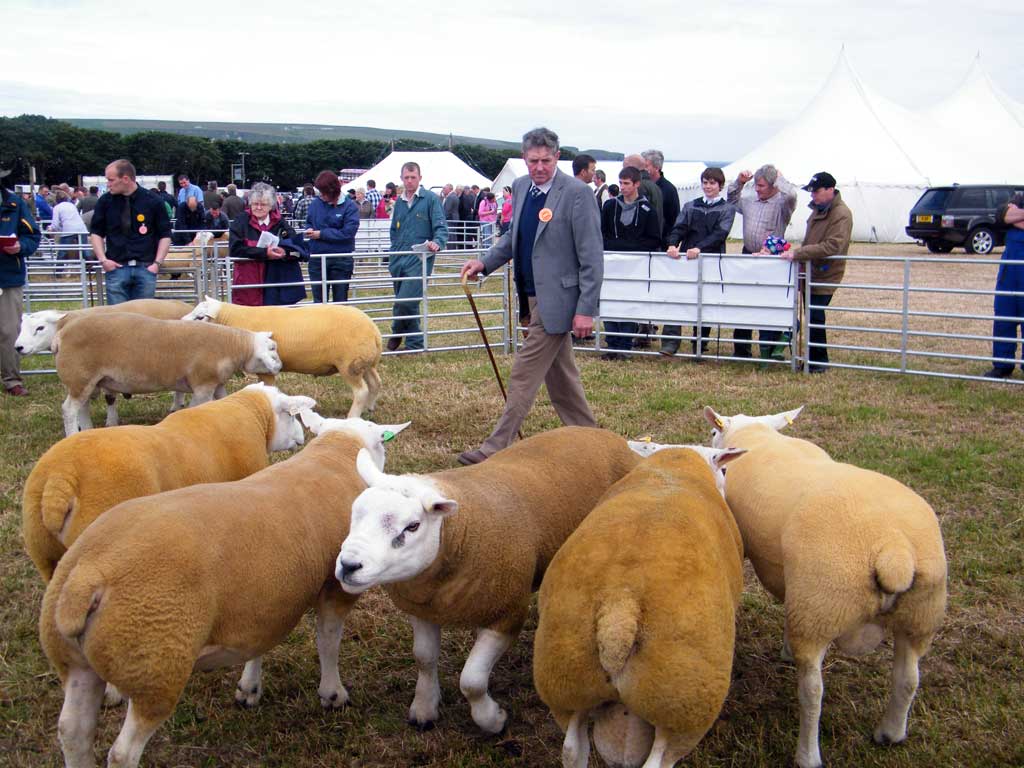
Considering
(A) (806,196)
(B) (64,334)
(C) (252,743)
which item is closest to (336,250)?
(B) (64,334)

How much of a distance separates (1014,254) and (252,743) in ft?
27.0

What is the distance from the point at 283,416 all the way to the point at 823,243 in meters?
6.05

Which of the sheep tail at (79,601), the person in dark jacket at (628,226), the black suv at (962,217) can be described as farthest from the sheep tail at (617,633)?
the black suv at (962,217)

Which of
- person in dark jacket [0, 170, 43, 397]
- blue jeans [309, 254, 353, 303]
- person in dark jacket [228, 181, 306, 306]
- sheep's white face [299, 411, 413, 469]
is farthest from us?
blue jeans [309, 254, 353, 303]

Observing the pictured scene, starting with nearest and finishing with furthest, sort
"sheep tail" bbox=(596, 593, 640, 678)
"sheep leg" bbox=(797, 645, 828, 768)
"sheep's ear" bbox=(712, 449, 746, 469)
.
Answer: "sheep tail" bbox=(596, 593, 640, 678)
"sheep leg" bbox=(797, 645, 828, 768)
"sheep's ear" bbox=(712, 449, 746, 469)

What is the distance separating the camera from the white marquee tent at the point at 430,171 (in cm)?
3438

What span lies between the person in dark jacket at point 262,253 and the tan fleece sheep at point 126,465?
4614 mm

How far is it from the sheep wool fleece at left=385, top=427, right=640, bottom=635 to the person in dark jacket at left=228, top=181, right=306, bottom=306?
18.3 feet

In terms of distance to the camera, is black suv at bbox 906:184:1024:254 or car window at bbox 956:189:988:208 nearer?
black suv at bbox 906:184:1024:254

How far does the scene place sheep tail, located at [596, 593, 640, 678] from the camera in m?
2.49

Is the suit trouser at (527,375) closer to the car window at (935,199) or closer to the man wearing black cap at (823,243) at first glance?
the man wearing black cap at (823,243)

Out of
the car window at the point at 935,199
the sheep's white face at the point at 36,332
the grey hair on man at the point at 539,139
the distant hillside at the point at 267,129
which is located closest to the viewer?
the grey hair on man at the point at 539,139

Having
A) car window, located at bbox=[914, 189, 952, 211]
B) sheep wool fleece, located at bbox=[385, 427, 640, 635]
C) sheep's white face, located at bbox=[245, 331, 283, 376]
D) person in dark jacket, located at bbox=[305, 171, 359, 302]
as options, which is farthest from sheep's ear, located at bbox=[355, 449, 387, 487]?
car window, located at bbox=[914, 189, 952, 211]

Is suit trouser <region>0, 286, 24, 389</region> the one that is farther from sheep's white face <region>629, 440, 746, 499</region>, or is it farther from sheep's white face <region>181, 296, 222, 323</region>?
sheep's white face <region>629, 440, 746, 499</region>
